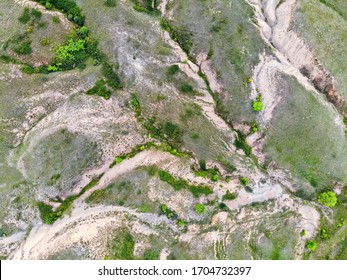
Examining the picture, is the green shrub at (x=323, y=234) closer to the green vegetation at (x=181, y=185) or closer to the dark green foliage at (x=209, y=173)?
the dark green foliage at (x=209, y=173)

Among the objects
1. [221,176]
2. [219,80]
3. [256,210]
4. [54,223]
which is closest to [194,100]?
[219,80]

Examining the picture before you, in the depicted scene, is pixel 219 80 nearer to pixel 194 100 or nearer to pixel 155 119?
pixel 194 100

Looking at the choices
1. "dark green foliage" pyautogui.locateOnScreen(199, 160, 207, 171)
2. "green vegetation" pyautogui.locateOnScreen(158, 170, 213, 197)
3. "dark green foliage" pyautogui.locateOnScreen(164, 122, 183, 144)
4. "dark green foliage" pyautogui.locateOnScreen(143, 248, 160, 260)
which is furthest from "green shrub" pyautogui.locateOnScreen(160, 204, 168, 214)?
"dark green foliage" pyautogui.locateOnScreen(164, 122, 183, 144)

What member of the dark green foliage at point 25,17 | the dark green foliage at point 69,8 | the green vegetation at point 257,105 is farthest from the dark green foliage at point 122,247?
the dark green foliage at point 25,17

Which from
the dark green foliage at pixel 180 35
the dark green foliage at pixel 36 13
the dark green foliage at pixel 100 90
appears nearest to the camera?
the dark green foliage at pixel 100 90

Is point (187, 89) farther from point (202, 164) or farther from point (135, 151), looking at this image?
point (135, 151)

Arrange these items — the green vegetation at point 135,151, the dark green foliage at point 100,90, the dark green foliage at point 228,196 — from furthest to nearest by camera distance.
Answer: the dark green foliage at point 228,196, the green vegetation at point 135,151, the dark green foliage at point 100,90
